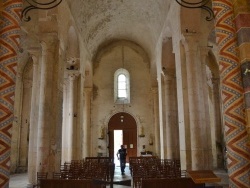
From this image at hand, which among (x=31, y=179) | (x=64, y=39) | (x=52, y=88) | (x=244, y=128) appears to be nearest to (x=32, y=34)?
(x=64, y=39)

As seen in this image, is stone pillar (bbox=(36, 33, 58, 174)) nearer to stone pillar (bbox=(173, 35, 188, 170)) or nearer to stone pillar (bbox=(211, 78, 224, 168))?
stone pillar (bbox=(173, 35, 188, 170))

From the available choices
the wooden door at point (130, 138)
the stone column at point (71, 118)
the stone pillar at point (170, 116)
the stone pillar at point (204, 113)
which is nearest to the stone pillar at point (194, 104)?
the stone pillar at point (204, 113)

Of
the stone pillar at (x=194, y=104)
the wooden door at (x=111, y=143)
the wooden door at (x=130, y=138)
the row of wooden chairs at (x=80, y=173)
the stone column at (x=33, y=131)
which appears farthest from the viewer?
the wooden door at (x=130, y=138)

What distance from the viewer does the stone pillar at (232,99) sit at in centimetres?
474

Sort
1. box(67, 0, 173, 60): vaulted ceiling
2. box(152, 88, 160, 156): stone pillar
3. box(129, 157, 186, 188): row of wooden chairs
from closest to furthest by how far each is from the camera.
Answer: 1. box(129, 157, 186, 188): row of wooden chairs
2. box(67, 0, 173, 60): vaulted ceiling
3. box(152, 88, 160, 156): stone pillar

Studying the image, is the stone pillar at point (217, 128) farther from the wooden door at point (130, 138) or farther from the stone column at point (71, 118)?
the stone column at point (71, 118)

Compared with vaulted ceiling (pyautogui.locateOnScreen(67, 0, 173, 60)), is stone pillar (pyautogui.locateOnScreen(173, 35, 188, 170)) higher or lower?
lower

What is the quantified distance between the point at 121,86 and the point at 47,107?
1322 cm

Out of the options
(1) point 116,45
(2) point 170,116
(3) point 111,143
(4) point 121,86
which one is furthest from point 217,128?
(1) point 116,45

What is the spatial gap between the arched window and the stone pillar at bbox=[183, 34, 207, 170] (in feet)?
40.8

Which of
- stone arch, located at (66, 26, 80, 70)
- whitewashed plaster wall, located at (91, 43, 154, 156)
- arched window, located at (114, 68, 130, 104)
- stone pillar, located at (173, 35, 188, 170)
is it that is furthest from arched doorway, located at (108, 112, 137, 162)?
stone pillar, located at (173, 35, 188, 170)

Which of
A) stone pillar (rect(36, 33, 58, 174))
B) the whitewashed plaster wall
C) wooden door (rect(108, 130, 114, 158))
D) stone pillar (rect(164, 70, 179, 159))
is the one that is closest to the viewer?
stone pillar (rect(36, 33, 58, 174))

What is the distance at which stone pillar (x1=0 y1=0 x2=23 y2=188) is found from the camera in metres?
4.89

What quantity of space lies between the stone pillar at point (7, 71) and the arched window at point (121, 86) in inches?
669
